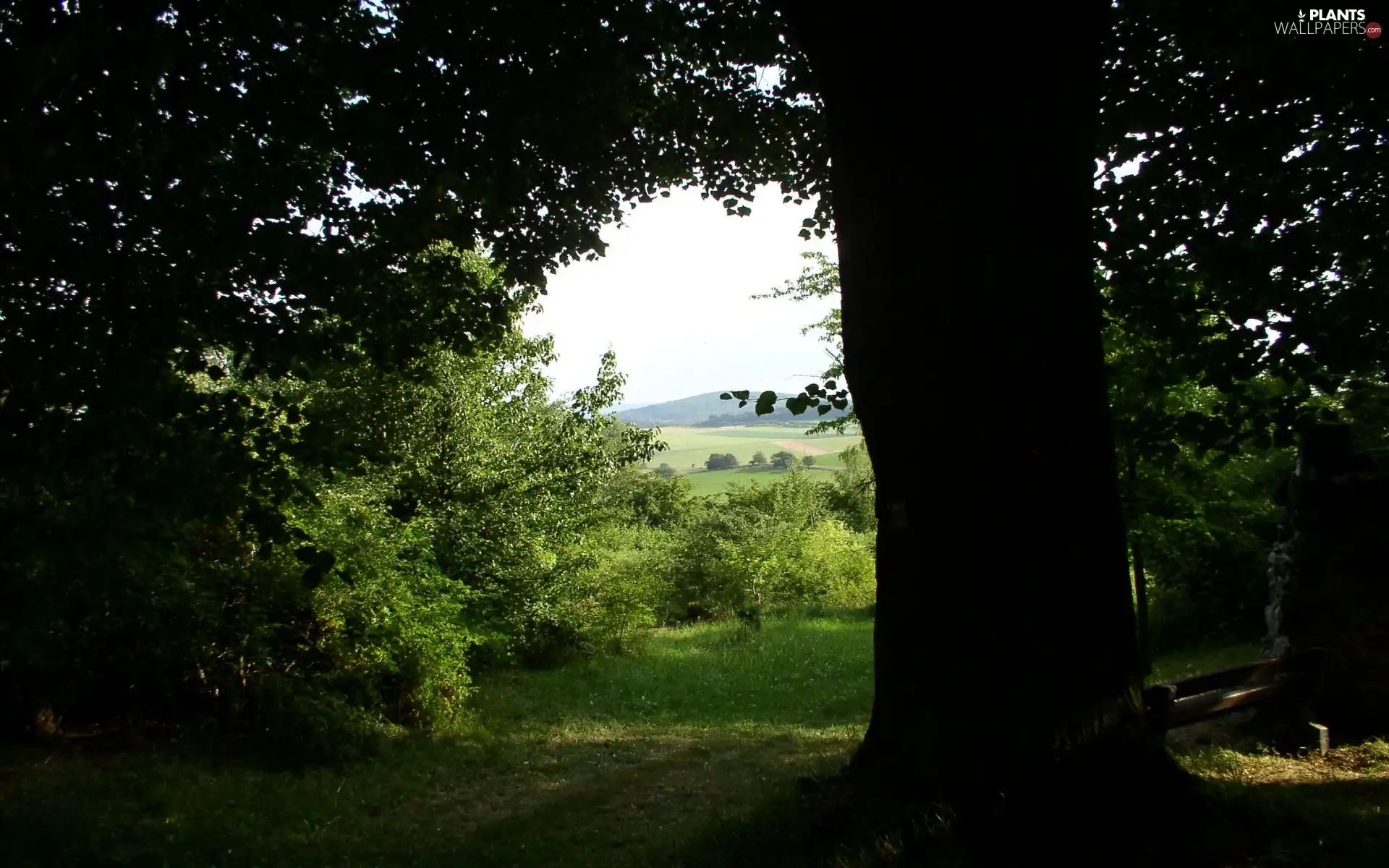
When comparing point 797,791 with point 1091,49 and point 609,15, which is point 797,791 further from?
point 609,15

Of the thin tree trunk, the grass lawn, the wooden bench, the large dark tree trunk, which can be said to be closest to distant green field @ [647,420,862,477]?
the thin tree trunk

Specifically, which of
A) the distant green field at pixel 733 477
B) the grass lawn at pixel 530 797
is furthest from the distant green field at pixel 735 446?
the grass lawn at pixel 530 797

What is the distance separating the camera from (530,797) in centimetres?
834

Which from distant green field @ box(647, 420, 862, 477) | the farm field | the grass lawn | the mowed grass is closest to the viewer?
the grass lawn

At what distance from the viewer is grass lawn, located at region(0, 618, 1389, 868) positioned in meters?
4.54

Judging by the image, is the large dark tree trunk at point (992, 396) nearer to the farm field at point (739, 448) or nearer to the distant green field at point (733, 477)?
the farm field at point (739, 448)

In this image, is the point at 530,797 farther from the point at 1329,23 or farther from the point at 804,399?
the point at 1329,23

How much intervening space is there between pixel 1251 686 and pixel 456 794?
733cm

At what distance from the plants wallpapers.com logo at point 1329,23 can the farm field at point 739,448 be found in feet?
46.8

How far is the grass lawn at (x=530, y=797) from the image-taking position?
454 cm

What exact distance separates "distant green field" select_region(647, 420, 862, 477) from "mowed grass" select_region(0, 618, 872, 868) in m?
29.7

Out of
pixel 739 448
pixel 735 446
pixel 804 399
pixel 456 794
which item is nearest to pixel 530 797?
pixel 456 794

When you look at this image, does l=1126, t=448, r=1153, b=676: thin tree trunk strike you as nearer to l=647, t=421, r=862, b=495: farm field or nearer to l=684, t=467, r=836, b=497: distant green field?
l=647, t=421, r=862, b=495: farm field

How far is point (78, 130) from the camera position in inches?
189
